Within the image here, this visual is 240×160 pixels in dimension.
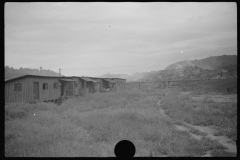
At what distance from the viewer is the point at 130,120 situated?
9805 mm

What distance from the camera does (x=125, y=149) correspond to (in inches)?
40.9

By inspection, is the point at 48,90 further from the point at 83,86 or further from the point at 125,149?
the point at 125,149

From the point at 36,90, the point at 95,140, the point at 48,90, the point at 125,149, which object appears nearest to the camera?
the point at 125,149

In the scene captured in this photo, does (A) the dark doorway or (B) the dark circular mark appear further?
(A) the dark doorway

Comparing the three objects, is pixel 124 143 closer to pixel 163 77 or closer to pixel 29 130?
pixel 29 130

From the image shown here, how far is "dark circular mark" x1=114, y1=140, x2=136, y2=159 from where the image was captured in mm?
1024

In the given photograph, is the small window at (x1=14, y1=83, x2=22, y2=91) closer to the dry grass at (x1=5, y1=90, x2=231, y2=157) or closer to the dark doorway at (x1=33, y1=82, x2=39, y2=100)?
the dark doorway at (x1=33, y1=82, x2=39, y2=100)

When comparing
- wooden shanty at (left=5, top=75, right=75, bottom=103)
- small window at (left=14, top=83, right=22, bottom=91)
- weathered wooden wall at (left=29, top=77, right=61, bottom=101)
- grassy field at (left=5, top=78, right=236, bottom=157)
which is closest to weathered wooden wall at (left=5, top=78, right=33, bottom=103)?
wooden shanty at (left=5, top=75, right=75, bottom=103)

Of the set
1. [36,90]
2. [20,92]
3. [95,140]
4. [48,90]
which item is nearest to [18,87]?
[20,92]

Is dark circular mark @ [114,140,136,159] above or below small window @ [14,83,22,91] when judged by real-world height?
A: above

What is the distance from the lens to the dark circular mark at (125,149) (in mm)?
1024

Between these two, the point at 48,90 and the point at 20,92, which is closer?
the point at 20,92

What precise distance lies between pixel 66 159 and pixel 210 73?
67969 mm

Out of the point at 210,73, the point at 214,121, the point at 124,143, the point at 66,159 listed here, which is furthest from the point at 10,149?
the point at 210,73
